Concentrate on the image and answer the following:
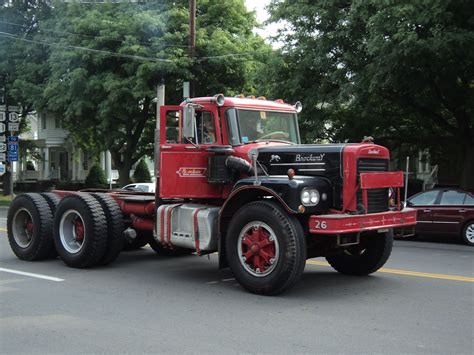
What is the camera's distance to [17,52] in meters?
30.1

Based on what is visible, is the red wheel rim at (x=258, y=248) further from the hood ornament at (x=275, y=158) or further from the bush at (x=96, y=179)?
the bush at (x=96, y=179)

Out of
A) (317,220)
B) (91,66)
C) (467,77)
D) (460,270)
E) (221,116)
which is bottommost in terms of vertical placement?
(460,270)

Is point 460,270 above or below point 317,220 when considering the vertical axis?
below

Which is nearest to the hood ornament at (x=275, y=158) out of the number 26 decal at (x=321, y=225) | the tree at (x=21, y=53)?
the number 26 decal at (x=321, y=225)

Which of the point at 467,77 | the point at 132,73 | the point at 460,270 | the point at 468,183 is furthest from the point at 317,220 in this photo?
the point at 132,73

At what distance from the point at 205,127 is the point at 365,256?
3.15 metres

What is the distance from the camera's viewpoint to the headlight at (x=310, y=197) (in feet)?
23.4

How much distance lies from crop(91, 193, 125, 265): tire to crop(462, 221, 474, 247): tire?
886cm

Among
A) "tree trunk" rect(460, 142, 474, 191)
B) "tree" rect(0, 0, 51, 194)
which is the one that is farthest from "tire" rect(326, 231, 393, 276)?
"tree" rect(0, 0, 51, 194)

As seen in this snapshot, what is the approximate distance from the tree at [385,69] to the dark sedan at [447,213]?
3208mm

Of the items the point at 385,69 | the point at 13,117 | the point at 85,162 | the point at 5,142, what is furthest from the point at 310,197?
the point at 85,162

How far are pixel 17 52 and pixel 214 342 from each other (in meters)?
28.5

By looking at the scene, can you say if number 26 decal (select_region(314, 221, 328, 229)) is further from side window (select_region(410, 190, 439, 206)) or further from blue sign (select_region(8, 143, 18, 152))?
blue sign (select_region(8, 143, 18, 152))

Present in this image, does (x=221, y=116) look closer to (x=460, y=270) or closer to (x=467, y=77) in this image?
(x=460, y=270)
